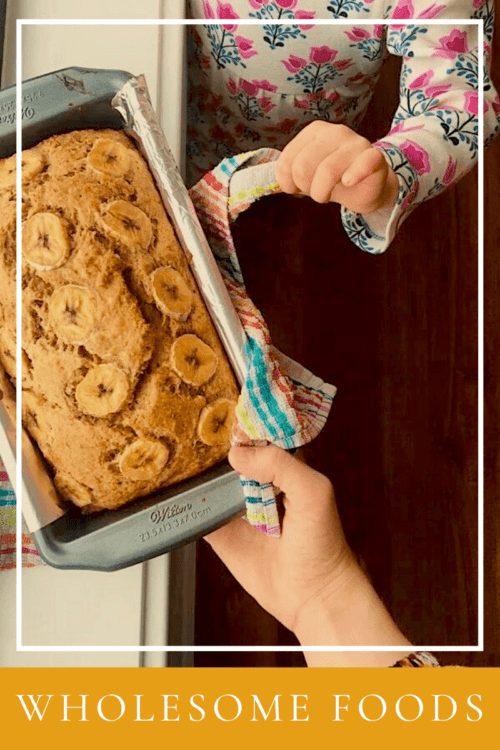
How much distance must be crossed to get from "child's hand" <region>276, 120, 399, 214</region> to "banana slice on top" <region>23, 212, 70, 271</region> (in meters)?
0.17

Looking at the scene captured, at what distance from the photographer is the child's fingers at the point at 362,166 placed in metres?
0.41

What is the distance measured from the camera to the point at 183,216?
485mm

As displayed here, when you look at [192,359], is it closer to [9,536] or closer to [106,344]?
[106,344]

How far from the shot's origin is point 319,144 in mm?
420

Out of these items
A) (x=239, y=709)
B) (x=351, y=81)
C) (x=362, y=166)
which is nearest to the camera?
(x=362, y=166)

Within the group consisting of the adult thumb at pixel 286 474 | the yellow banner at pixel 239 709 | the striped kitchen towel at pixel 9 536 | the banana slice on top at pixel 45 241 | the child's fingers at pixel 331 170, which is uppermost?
the child's fingers at pixel 331 170

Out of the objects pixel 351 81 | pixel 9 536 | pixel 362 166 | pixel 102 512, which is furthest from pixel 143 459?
pixel 351 81

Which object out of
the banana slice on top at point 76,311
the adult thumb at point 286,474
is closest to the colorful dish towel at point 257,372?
the adult thumb at point 286,474

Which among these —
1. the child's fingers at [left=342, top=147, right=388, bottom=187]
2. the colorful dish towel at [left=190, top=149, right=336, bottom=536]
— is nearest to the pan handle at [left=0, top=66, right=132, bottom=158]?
the colorful dish towel at [left=190, top=149, right=336, bottom=536]

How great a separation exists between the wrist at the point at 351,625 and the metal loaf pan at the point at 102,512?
171 millimetres

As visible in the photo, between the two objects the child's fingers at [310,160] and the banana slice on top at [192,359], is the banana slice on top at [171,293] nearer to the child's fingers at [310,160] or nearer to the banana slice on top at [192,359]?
the banana slice on top at [192,359]

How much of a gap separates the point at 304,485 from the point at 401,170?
26 cm

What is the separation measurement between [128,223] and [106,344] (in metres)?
0.10

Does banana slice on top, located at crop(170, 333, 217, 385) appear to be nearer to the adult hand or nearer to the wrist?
the adult hand
